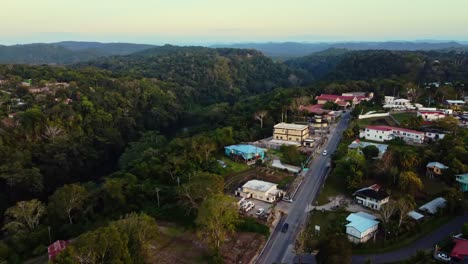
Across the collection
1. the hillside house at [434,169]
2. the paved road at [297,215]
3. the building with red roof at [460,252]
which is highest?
the hillside house at [434,169]

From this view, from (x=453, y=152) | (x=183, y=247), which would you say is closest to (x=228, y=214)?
(x=183, y=247)

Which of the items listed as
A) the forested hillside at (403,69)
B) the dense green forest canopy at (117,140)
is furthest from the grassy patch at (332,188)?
the forested hillside at (403,69)

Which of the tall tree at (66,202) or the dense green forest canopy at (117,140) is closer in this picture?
the dense green forest canopy at (117,140)

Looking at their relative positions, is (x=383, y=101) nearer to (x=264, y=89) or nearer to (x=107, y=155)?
(x=107, y=155)

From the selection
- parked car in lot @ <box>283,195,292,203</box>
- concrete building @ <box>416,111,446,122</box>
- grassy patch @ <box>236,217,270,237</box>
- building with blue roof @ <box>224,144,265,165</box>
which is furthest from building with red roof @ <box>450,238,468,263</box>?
concrete building @ <box>416,111,446,122</box>

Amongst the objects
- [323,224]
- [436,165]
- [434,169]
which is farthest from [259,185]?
[436,165]

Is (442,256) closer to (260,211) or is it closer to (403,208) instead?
(403,208)

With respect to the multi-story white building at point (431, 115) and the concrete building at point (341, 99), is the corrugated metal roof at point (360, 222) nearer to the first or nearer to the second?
the multi-story white building at point (431, 115)
